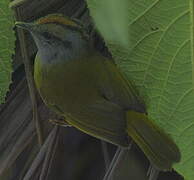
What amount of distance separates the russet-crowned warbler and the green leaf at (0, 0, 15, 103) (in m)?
0.33

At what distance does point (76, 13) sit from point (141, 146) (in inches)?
13.5

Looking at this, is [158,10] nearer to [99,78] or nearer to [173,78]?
[173,78]

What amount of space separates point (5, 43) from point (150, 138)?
55cm

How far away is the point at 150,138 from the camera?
1.08 meters

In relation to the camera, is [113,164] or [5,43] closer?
[5,43]

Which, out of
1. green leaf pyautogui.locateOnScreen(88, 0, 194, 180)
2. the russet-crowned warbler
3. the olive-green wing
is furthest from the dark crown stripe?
green leaf pyautogui.locateOnScreen(88, 0, 194, 180)

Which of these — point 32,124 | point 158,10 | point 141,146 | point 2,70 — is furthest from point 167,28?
point 32,124

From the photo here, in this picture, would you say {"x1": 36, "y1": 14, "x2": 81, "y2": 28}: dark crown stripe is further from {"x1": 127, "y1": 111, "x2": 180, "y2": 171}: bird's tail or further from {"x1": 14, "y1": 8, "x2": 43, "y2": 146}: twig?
{"x1": 127, "y1": 111, "x2": 180, "y2": 171}: bird's tail

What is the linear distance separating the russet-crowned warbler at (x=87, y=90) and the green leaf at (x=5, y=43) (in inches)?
13.2

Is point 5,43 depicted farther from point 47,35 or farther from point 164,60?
point 47,35

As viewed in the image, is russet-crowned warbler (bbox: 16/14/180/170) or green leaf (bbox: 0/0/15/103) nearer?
green leaf (bbox: 0/0/15/103)

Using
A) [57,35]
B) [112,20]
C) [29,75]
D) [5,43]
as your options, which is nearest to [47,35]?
[57,35]

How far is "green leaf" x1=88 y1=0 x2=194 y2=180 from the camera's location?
0.58 meters

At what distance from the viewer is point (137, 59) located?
2.02ft
